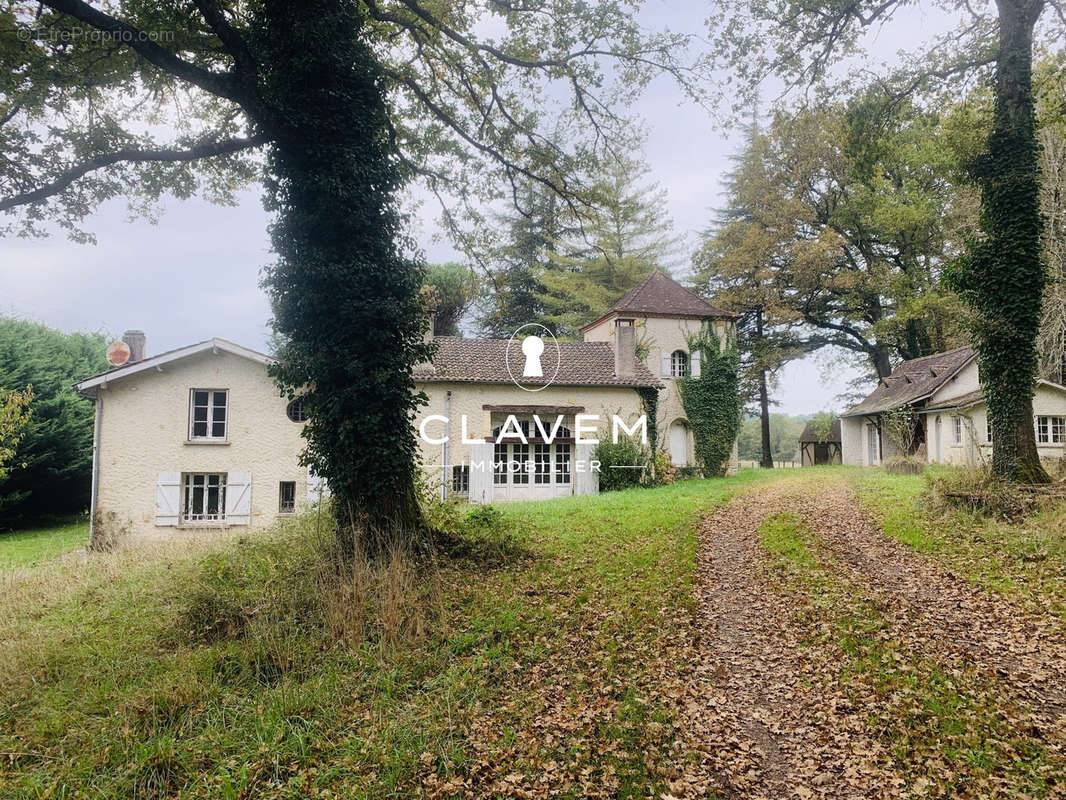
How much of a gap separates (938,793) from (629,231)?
31.8 meters

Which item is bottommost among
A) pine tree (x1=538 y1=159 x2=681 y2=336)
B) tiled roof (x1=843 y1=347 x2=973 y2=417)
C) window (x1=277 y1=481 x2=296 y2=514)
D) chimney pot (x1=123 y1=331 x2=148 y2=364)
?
window (x1=277 y1=481 x2=296 y2=514)

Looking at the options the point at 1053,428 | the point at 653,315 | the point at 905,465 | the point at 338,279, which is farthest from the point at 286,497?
the point at 1053,428

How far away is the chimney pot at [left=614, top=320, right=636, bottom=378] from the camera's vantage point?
2000 centimetres

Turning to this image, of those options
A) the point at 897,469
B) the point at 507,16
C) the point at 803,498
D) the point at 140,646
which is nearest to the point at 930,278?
the point at 897,469

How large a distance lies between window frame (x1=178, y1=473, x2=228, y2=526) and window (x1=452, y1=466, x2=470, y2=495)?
6706 millimetres

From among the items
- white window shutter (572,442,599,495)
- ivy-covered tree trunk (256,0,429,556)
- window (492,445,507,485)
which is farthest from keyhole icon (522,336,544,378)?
ivy-covered tree trunk (256,0,429,556)

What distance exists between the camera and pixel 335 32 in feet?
23.9

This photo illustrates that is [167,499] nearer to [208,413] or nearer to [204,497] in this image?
[204,497]

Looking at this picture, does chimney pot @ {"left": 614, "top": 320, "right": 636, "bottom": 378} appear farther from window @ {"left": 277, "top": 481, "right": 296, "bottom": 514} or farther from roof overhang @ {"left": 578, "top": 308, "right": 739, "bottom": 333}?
window @ {"left": 277, "top": 481, "right": 296, "bottom": 514}

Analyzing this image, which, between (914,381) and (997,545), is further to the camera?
(914,381)

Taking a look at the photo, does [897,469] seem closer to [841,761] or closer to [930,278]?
[930,278]

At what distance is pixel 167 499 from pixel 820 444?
33746 mm

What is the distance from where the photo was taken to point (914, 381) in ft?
76.9

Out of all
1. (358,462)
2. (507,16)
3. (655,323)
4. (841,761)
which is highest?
(507,16)
